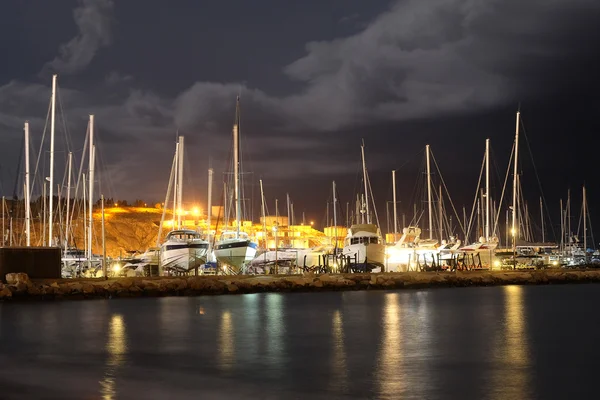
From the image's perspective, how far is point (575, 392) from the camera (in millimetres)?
20188

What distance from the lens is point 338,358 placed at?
25469 millimetres

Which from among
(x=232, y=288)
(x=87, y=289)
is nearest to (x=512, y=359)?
(x=232, y=288)

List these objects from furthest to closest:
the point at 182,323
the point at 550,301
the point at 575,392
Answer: the point at 550,301
the point at 182,323
the point at 575,392

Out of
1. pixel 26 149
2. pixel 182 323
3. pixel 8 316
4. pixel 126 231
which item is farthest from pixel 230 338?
pixel 126 231

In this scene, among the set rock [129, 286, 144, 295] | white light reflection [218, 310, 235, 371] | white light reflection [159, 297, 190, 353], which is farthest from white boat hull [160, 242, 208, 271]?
white light reflection [218, 310, 235, 371]

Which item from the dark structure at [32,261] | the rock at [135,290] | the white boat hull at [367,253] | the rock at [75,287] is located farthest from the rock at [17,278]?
the white boat hull at [367,253]

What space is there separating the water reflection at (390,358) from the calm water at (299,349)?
0.05 meters

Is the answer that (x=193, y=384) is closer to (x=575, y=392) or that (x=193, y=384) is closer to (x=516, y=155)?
(x=575, y=392)

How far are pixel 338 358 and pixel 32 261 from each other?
1056 inches

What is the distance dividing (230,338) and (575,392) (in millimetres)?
14891

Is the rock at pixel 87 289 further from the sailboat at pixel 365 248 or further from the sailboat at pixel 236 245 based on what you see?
the sailboat at pixel 365 248

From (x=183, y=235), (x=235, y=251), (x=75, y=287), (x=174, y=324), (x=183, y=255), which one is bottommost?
(x=174, y=324)

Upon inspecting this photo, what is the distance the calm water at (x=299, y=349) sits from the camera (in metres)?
20.2

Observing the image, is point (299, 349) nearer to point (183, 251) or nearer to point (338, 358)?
point (338, 358)
